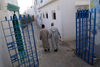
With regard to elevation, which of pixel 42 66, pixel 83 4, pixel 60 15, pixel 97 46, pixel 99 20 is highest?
pixel 83 4

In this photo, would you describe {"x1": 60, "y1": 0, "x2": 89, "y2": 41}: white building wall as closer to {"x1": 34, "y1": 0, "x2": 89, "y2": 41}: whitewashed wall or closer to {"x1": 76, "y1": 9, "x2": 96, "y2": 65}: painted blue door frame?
{"x1": 34, "y1": 0, "x2": 89, "y2": 41}: whitewashed wall

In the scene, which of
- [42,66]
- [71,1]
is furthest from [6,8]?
[71,1]

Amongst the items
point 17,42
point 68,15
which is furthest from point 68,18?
point 17,42

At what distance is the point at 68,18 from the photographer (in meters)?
6.09

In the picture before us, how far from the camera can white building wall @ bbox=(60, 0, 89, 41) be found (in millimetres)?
5867

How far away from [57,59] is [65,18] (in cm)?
324

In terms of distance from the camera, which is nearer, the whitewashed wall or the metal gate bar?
the metal gate bar

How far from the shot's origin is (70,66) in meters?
3.28

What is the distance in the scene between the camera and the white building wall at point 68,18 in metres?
5.87

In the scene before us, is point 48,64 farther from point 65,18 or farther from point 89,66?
point 65,18

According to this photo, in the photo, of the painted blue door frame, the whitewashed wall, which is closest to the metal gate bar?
the painted blue door frame

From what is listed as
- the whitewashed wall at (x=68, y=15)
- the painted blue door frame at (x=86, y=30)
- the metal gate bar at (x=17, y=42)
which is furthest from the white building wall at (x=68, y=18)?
the metal gate bar at (x=17, y=42)

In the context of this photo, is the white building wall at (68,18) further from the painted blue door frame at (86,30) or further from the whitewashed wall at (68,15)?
the painted blue door frame at (86,30)

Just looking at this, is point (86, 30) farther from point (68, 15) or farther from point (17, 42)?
point (68, 15)
